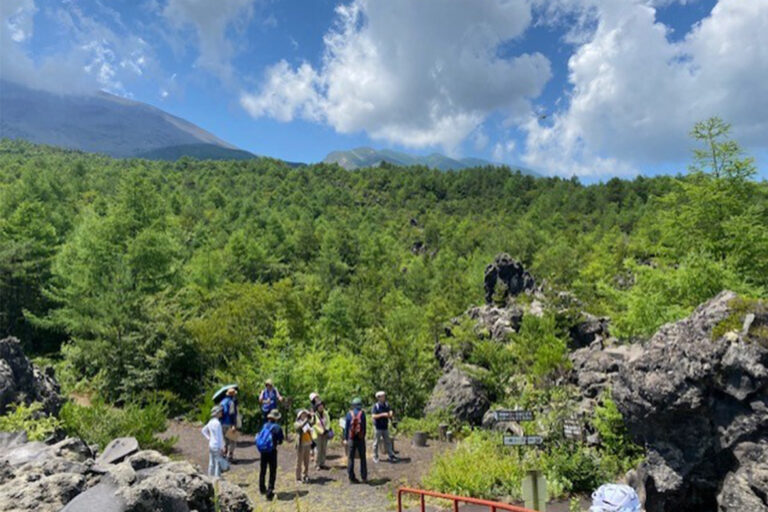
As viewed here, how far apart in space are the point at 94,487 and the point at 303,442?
574 cm

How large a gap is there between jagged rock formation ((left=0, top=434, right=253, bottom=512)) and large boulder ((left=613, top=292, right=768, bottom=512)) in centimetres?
671

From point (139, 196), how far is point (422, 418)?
26124mm

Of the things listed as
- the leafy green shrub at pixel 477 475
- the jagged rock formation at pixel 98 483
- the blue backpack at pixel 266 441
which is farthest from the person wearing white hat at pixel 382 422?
the jagged rock formation at pixel 98 483

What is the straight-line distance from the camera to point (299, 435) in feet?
35.2

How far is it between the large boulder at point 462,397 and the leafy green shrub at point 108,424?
28.7 feet

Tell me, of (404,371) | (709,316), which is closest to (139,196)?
(404,371)

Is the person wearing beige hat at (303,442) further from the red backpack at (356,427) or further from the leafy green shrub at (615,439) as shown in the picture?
the leafy green shrub at (615,439)

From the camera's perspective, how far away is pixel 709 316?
27.0ft

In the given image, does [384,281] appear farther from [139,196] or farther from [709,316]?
[709,316]

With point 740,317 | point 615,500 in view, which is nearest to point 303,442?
point 615,500

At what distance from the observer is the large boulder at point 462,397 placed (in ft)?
55.9

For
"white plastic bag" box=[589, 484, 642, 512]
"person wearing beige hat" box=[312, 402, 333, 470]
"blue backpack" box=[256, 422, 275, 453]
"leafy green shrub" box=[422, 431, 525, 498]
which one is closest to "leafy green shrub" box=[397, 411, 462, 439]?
"leafy green shrub" box=[422, 431, 525, 498]

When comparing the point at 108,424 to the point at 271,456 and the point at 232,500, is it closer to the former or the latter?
the point at 271,456

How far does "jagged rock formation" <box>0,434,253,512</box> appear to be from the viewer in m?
5.09
